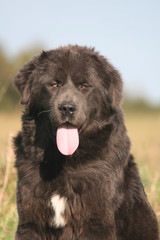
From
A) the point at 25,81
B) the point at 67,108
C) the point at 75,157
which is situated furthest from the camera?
the point at 25,81

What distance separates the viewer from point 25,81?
14.4 ft

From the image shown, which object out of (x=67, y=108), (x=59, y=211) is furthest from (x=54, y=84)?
(x=59, y=211)

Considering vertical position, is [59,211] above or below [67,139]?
below

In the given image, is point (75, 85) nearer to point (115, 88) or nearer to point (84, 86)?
point (84, 86)

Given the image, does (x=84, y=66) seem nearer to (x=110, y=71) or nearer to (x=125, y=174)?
(x=110, y=71)

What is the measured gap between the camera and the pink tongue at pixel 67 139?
13.4ft

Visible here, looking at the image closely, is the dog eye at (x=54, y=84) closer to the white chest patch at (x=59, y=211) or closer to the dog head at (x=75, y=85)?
the dog head at (x=75, y=85)

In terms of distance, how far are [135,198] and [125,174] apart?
0.25 meters

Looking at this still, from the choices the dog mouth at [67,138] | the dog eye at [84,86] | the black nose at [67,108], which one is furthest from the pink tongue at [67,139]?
the dog eye at [84,86]

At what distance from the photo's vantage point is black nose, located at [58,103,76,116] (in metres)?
4.07

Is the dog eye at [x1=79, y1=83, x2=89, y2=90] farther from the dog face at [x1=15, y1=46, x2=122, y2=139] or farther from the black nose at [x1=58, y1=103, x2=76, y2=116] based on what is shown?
the black nose at [x1=58, y1=103, x2=76, y2=116]

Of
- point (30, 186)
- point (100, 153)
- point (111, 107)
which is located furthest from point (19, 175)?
point (111, 107)

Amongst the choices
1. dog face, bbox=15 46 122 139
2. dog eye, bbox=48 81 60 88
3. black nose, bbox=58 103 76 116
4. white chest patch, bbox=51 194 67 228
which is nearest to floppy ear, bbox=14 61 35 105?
dog face, bbox=15 46 122 139

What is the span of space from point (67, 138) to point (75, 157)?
0.25 metres
